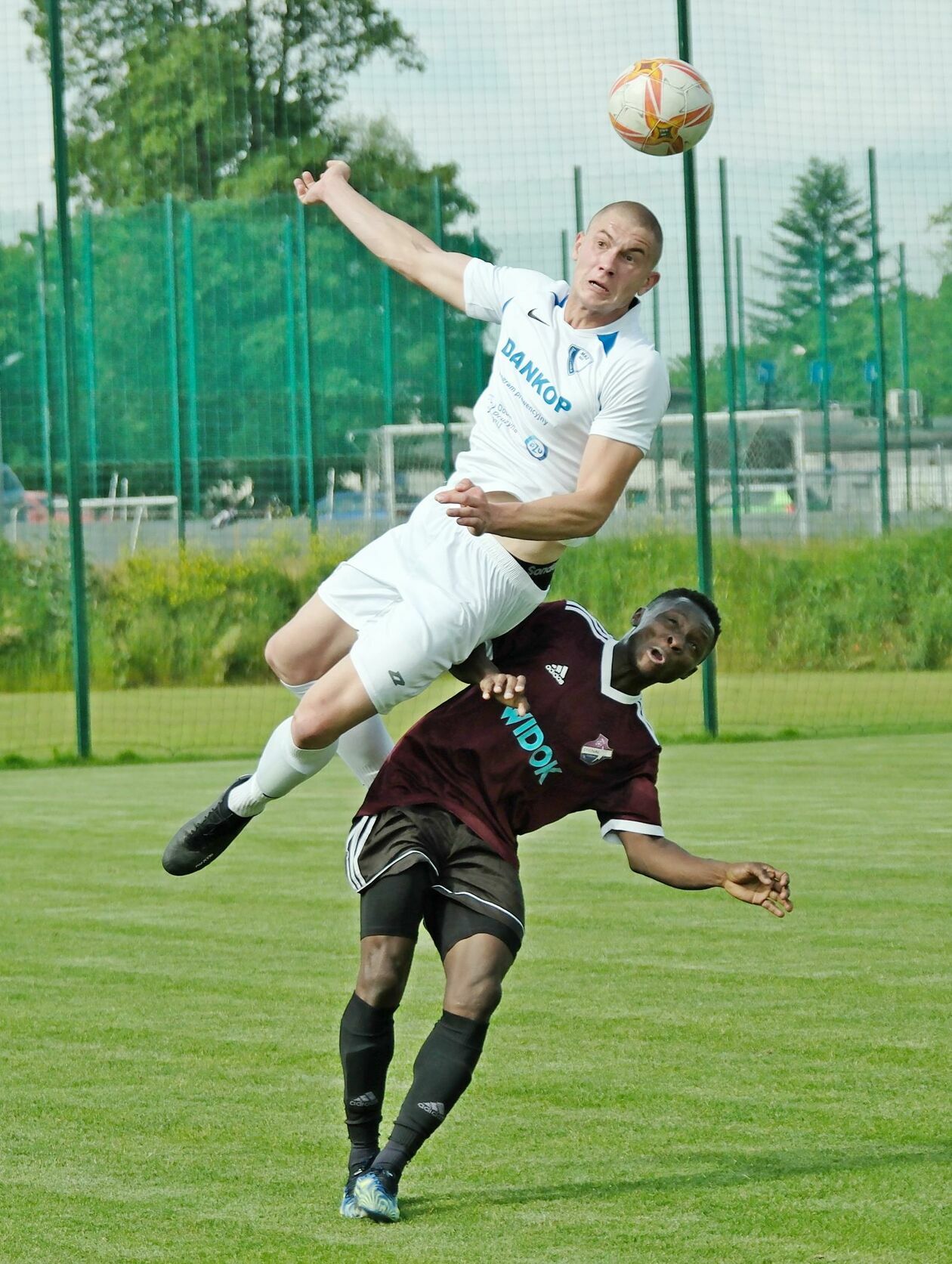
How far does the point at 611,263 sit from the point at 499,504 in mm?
843

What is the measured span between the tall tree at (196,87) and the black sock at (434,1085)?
1795 cm

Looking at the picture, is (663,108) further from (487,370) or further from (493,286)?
(487,370)

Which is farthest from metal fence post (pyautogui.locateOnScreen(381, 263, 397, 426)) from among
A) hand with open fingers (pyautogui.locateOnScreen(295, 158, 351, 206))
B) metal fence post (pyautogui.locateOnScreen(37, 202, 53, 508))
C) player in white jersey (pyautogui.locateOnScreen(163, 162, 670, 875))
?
player in white jersey (pyautogui.locateOnScreen(163, 162, 670, 875))

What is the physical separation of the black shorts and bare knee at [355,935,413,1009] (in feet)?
0.09

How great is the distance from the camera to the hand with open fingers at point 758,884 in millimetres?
4625

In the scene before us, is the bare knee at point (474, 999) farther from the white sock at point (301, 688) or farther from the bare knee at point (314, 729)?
the white sock at point (301, 688)

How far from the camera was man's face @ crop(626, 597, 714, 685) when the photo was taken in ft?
15.9

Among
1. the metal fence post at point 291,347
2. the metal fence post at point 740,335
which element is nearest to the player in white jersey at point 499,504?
the metal fence post at point 740,335

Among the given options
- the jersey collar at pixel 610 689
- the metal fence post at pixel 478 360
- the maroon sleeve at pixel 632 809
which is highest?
the metal fence post at pixel 478 360

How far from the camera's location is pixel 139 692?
17812 mm

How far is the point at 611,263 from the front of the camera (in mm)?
5383

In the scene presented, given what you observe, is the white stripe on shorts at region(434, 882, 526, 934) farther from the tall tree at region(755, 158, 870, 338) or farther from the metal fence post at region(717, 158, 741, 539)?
the tall tree at region(755, 158, 870, 338)

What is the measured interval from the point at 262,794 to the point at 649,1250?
2.03 meters

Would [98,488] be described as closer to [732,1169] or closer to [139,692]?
[139,692]
